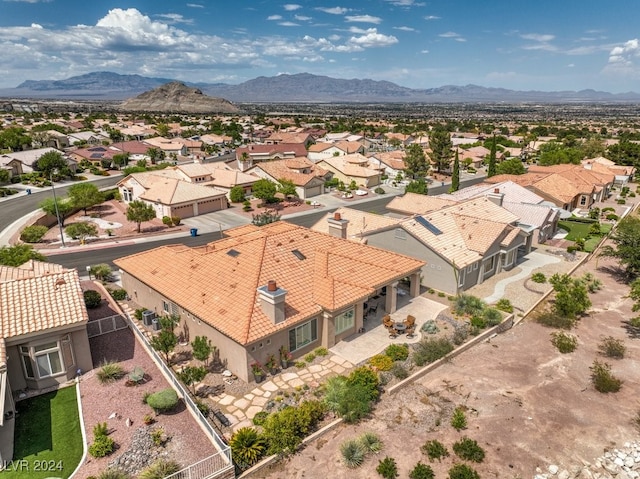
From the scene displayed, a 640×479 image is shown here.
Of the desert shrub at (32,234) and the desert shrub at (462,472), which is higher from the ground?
the desert shrub at (32,234)

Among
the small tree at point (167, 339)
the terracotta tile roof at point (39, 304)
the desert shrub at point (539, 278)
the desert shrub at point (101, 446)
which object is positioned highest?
the terracotta tile roof at point (39, 304)

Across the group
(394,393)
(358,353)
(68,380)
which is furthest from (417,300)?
(68,380)

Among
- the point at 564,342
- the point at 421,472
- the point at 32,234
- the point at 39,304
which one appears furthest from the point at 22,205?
the point at 564,342

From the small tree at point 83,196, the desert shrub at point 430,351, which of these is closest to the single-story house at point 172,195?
the small tree at point 83,196

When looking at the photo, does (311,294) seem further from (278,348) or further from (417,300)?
(417,300)

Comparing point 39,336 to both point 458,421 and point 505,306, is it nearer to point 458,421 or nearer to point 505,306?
point 458,421

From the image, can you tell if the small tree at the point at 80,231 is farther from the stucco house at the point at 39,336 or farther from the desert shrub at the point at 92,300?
the stucco house at the point at 39,336

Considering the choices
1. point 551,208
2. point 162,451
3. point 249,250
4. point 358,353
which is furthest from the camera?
point 551,208
